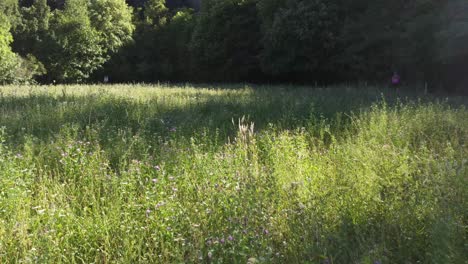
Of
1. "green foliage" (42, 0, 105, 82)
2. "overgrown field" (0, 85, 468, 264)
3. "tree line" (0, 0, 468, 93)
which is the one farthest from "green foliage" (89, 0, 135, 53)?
"overgrown field" (0, 85, 468, 264)

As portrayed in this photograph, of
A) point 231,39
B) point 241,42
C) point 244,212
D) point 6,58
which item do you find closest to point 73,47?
point 6,58

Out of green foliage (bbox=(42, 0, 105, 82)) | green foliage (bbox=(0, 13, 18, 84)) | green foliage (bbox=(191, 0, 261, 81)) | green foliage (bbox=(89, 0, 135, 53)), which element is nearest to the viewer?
green foliage (bbox=(0, 13, 18, 84))

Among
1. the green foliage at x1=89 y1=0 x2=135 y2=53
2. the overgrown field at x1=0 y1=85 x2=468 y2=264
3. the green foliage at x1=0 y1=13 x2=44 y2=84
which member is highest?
the green foliage at x1=89 y1=0 x2=135 y2=53

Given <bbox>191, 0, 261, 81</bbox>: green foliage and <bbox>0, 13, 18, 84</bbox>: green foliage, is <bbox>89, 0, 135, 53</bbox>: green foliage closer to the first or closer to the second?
<bbox>0, 13, 18, 84</bbox>: green foliage

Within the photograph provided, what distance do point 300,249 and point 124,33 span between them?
3986 cm

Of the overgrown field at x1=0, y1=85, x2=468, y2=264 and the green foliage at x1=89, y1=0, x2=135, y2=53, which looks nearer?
the overgrown field at x1=0, y1=85, x2=468, y2=264

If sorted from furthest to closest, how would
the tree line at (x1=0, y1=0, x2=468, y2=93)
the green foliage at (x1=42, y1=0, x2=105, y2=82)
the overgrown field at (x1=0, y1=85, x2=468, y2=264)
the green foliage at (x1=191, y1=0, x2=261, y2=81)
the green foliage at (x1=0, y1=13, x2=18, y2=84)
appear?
the green foliage at (x1=42, y1=0, x2=105, y2=82), the green foliage at (x1=191, y1=0, x2=261, y2=81), the green foliage at (x1=0, y1=13, x2=18, y2=84), the tree line at (x1=0, y1=0, x2=468, y2=93), the overgrown field at (x1=0, y1=85, x2=468, y2=264)

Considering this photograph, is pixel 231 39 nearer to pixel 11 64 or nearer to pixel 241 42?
pixel 241 42

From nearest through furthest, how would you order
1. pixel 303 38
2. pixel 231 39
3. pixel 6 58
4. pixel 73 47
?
pixel 303 38 → pixel 6 58 → pixel 231 39 → pixel 73 47

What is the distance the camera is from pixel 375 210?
9.66ft

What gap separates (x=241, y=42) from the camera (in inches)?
1243

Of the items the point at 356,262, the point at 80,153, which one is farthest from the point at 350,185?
the point at 80,153

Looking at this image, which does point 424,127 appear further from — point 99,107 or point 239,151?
point 99,107

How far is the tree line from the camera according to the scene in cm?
1970
